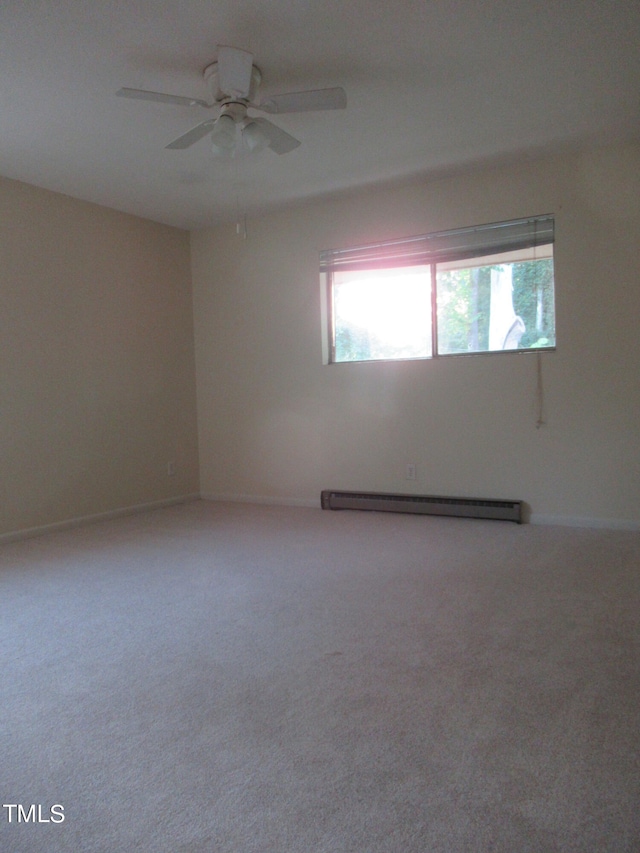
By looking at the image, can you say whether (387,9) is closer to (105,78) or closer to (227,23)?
(227,23)

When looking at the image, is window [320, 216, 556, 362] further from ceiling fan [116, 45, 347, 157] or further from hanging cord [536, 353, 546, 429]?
ceiling fan [116, 45, 347, 157]

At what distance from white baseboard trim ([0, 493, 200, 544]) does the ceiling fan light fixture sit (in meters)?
3.00

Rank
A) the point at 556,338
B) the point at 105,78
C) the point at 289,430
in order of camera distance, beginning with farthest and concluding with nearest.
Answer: the point at 289,430 → the point at 556,338 → the point at 105,78

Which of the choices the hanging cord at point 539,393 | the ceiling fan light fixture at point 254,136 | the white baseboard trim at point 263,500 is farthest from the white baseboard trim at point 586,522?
the ceiling fan light fixture at point 254,136

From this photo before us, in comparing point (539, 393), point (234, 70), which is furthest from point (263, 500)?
point (234, 70)

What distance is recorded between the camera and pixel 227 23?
2.28 meters

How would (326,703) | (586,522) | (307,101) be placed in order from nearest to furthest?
(326,703) < (307,101) < (586,522)

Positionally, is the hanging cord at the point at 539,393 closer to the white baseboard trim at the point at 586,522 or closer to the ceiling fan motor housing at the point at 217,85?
the white baseboard trim at the point at 586,522

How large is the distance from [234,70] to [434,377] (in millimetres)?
2577

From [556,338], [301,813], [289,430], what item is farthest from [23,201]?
[301,813]

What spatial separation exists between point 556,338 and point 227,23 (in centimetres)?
280

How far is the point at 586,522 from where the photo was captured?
3.76 metres

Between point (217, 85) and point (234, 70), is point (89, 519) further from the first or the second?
point (234, 70)

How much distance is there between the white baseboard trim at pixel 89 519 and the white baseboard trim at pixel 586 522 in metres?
3.14
